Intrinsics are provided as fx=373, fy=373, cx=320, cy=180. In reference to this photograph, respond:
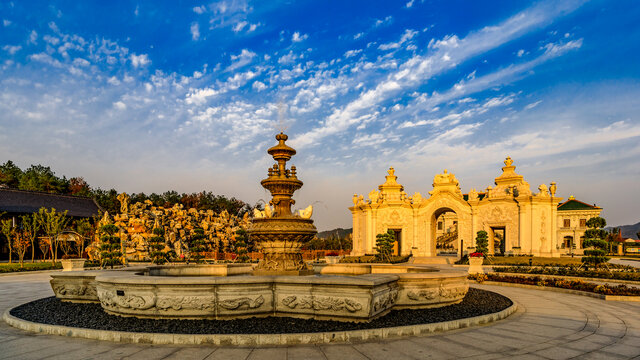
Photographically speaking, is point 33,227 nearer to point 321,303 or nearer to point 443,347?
point 321,303

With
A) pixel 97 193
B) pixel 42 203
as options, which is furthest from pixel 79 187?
pixel 42 203

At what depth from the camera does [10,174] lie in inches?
2815

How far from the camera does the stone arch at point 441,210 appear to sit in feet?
137

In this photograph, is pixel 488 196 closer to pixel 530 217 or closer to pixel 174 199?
pixel 530 217

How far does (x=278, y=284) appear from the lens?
28.8 ft

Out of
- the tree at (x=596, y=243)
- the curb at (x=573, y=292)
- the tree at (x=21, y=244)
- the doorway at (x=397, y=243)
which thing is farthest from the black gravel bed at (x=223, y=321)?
the doorway at (x=397, y=243)

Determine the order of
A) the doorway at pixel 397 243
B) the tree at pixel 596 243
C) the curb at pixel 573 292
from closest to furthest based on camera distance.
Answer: the curb at pixel 573 292
the tree at pixel 596 243
the doorway at pixel 397 243

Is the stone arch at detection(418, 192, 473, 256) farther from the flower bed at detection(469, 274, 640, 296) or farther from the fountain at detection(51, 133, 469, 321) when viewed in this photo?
the fountain at detection(51, 133, 469, 321)

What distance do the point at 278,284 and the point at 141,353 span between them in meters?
3.16

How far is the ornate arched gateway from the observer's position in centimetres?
3838

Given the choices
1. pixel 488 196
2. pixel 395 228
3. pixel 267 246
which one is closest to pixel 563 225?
pixel 488 196

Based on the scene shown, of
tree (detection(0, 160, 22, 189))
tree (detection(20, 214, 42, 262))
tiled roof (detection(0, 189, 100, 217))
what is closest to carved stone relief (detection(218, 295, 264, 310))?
tree (detection(20, 214, 42, 262))

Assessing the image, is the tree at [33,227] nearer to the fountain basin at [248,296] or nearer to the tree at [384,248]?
the tree at [384,248]

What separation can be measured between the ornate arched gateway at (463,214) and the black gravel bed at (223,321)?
104ft
